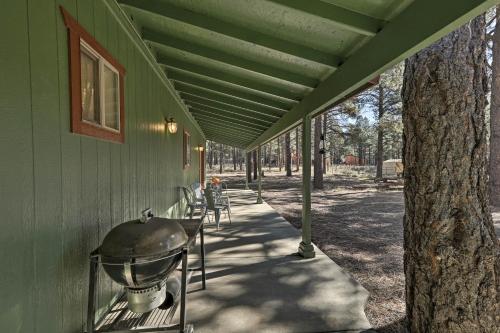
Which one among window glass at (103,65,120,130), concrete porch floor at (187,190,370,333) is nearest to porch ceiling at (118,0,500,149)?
window glass at (103,65,120,130)

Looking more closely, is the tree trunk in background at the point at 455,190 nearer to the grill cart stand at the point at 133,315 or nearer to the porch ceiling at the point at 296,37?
the porch ceiling at the point at 296,37

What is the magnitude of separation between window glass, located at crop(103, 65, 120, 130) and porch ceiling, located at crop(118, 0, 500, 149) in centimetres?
74

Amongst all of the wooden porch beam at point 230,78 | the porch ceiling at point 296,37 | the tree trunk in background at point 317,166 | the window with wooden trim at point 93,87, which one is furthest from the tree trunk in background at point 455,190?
the tree trunk in background at point 317,166

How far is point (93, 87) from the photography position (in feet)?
7.84

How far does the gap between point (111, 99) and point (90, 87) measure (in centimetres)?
41

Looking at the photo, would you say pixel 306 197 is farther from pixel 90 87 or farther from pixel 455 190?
pixel 90 87

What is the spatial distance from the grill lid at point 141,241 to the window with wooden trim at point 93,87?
0.78 meters

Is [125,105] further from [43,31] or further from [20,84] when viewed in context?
[20,84]

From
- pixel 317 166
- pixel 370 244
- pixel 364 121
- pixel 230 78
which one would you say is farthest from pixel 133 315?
pixel 364 121

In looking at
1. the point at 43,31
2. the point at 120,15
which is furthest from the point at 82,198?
the point at 120,15

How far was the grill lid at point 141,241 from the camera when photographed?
1767 millimetres

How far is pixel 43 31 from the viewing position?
1656mm

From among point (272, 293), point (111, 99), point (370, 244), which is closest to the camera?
point (111, 99)

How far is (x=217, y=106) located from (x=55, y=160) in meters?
5.04
